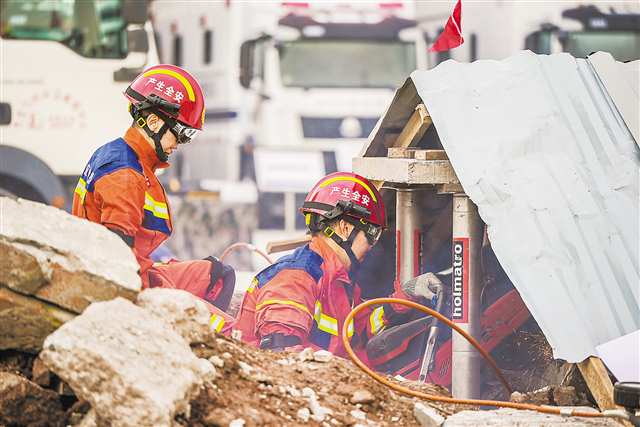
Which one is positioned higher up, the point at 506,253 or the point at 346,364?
the point at 506,253

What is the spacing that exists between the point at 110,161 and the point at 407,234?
68.8 inches

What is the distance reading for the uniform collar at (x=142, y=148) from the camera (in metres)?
6.52

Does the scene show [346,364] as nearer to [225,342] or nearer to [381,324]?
[225,342]

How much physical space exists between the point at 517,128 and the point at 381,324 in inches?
Answer: 51.5

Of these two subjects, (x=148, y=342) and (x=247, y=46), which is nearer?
(x=148, y=342)

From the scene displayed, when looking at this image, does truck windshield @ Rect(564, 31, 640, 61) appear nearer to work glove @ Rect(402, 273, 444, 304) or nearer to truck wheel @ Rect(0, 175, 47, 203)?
truck wheel @ Rect(0, 175, 47, 203)

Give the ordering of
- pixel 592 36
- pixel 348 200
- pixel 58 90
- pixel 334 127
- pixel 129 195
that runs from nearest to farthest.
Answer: pixel 129 195 → pixel 348 200 → pixel 58 90 → pixel 334 127 → pixel 592 36

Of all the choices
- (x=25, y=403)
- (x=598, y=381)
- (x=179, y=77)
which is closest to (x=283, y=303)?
(x=179, y=77)

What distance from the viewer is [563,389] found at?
19.5 feet

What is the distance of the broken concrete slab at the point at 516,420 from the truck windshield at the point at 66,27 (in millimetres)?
7088

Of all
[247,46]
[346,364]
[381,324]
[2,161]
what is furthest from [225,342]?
[247,46]

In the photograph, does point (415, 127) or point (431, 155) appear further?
point (415, 127)

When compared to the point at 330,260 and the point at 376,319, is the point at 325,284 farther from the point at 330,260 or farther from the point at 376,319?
the point at 376,319

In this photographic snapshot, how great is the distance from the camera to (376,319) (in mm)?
7062
